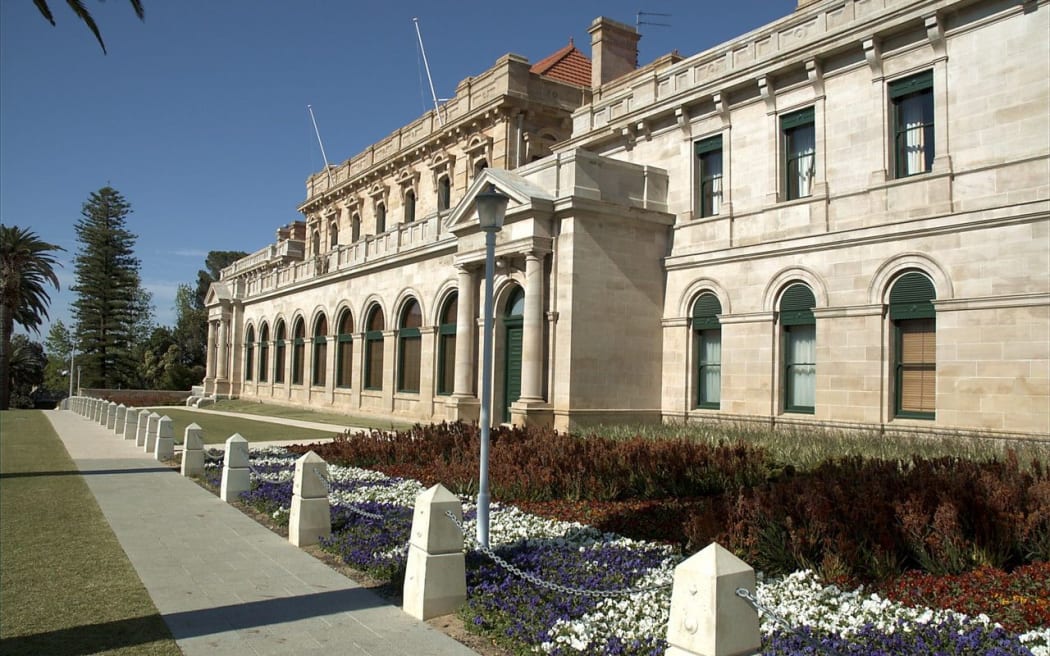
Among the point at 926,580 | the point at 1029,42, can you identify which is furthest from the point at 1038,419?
the point at 926,580

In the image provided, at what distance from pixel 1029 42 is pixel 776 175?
613 cm

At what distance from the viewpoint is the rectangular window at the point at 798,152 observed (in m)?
19.7

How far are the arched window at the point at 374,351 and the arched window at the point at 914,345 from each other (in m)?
22.3

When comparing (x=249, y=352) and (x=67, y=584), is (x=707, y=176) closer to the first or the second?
(x=67, y=584)

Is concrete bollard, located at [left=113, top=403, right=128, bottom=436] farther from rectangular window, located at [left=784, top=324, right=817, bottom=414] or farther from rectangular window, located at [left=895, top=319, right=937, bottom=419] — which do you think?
rectangular window, located at [left=895, top=319, right=937, bottom=419]

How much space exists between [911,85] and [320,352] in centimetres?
3081

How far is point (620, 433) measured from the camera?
18.6 metres

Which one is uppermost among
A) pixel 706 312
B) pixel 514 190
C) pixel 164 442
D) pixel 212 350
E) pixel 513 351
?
pixel 514 190

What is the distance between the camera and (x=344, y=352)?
3778 centimetres

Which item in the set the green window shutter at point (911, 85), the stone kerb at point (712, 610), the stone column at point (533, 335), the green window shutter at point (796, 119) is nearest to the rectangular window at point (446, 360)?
the stone column at point (533, 335)

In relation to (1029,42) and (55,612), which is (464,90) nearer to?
(1029,42)

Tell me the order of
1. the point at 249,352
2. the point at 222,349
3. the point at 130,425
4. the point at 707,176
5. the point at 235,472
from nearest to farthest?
the point at 235,472 → the point at 707,176 → the point at 130,425 → the point at 249,352 → the point at 222,349

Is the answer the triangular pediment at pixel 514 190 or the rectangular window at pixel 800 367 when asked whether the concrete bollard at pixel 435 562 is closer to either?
the triangular pediment at pixel 514 190

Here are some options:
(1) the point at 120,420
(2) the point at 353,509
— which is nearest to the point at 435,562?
(2) the point at 353,509
